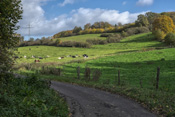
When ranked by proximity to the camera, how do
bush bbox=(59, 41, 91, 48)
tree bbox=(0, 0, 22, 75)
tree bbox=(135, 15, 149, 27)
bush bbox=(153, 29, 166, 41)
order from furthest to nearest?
tree bbox=(135, 15, 149, 27), bush bbox=(59, 41, 91, 48), bush bbox=(153, 29, 166, 41), tree bbox=(0, 0, 22, 75)

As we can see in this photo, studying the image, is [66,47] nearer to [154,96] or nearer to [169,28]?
[169,28]

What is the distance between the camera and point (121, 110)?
37.4 ft

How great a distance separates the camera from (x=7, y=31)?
10836mm

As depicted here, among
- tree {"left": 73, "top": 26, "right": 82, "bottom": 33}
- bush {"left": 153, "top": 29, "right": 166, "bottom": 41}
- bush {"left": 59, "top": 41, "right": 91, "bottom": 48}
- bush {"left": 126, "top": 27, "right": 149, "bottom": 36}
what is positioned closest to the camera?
bush {"left": 153, "top": 29, "right": 166, "bottom": 41}

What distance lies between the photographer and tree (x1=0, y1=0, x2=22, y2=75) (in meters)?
10.5

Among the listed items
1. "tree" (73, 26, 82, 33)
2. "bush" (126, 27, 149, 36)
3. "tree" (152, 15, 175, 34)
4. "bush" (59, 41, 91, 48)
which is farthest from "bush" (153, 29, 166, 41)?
"tree" (73, 26, 82, 33)

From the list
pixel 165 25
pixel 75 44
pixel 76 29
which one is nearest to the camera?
pixel 165 25

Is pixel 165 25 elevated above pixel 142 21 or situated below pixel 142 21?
below

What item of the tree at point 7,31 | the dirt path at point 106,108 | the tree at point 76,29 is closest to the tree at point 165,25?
the tree at point 76,29

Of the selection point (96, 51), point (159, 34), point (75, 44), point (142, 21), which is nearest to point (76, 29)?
point (142, 21)

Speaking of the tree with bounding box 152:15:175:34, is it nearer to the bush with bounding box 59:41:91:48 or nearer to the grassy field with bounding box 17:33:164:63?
the grassy field with bounding box 17:33:164:63

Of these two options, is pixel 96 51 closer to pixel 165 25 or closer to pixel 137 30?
pixel 165 25

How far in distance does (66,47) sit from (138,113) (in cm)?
8377

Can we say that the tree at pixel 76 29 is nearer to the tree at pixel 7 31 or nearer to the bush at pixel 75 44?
the bush at pixel 75 44
